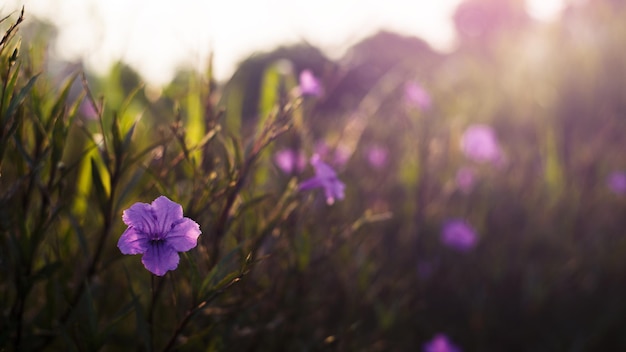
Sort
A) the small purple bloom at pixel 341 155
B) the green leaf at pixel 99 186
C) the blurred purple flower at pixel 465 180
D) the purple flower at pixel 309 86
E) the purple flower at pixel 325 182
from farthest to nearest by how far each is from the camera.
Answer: the blurred purple flower at pixel 465 180 < the small purple bloom at pixel 341 155 < the purple flower at pixel 309 86 < the purple flower at pixel 325 182 < the green leaf at pixel 99 186

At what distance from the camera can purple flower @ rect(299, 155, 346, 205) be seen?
3.13 ft

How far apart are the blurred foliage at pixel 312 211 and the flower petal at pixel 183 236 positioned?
0.06 metres

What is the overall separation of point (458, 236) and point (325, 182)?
3.57 feet

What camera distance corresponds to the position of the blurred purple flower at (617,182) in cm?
236

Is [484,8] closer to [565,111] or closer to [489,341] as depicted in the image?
[565,111]

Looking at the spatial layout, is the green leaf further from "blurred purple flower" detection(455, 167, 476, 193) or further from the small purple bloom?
"blurred purple flower" detection(455, 167, 476, 193)

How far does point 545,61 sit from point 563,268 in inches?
88.7

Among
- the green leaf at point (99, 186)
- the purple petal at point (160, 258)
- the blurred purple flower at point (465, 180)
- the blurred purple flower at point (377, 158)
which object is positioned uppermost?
the blurred purple flower at point (377, 158)

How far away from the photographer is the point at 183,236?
650 mm

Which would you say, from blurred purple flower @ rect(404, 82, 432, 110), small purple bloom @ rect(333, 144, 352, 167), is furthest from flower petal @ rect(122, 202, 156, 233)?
blurred purple flower @ rect(404, 82, 432, 110)

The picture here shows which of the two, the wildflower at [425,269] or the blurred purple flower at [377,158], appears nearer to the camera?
the wildflower at [425,269]

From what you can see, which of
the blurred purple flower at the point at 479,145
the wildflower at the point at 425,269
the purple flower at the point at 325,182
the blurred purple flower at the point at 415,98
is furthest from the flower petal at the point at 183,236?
the blurred purple flower at the point at 479,145

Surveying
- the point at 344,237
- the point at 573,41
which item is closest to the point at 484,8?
the point at 573,41

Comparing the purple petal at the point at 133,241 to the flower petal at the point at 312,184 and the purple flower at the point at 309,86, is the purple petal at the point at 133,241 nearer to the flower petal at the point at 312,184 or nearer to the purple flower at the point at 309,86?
the flower petal at the point at 312,184
